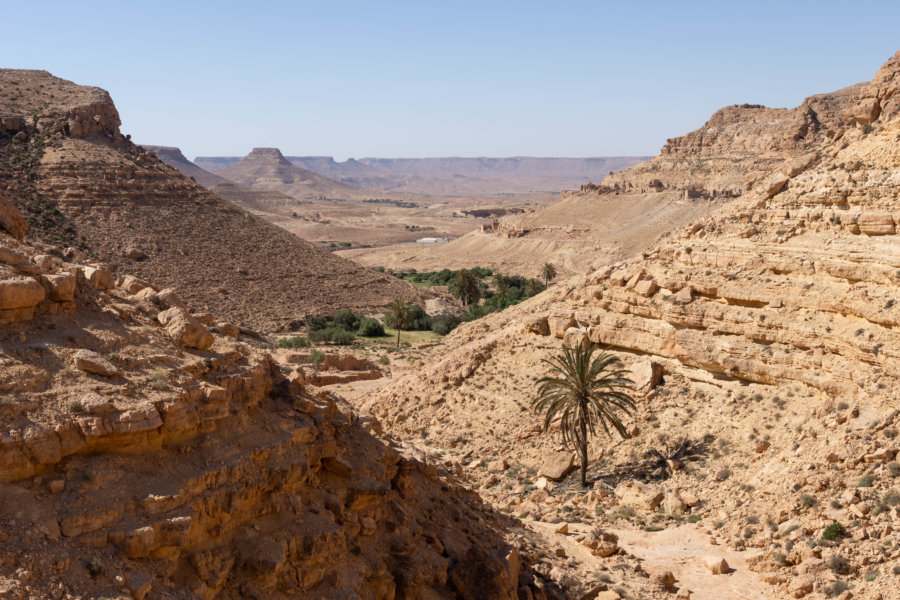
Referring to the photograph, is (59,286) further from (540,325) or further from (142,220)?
(142,220)

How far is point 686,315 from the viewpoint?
21.9 meters

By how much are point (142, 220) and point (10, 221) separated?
4057 centimetres

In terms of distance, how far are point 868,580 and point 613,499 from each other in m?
6.36

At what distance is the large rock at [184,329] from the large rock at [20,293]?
1.62 metres

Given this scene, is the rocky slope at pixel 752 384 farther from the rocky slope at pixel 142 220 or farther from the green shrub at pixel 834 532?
the rocky slope at pixel 142 220

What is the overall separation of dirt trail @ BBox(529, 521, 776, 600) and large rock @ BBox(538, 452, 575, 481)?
328cm

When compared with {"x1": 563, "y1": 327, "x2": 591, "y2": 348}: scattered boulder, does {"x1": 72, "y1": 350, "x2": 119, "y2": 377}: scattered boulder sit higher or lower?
higher

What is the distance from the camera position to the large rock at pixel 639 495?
60.5ft

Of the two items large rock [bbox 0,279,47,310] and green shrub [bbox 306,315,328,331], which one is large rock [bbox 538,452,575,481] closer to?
large rock [bbox 0,279,47,310]

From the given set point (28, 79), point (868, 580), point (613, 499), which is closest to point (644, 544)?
point (613, 499)

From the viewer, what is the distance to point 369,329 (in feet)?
156

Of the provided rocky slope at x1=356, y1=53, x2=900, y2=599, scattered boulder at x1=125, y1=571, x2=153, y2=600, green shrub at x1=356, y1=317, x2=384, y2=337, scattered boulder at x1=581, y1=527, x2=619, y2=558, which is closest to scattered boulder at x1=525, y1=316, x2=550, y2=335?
rocky slope at x1=356, y1=53, x2=900, y2=599

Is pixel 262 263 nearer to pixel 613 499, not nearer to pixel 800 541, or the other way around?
pixel 613 499

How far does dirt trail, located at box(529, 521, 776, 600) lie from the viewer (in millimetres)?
14516
